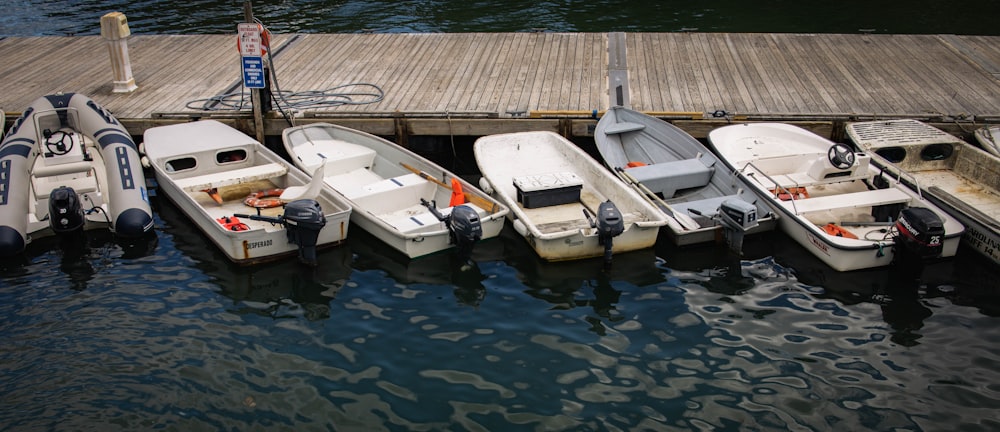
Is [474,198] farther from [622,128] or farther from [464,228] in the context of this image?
[622,128]

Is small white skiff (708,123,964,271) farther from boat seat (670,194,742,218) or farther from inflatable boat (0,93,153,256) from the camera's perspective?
inflatable boat (0,93,153,256)

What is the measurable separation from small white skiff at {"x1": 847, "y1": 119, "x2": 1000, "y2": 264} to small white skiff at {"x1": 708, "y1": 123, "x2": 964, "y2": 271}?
0.38m

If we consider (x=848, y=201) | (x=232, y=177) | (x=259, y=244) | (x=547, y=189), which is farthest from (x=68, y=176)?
(x=848, y=201)

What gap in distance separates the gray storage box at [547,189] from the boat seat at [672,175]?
3.38 ft

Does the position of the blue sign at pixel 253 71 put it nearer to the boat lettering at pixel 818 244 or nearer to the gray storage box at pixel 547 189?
the gray storage box at pixel 547 189

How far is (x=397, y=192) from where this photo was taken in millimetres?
11258

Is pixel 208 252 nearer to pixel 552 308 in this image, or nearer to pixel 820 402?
pixel 552 308

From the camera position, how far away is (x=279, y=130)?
44.0ft

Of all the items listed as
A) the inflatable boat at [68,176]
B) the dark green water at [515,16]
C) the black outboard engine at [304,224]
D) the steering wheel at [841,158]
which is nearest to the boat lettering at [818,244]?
the steering wheel at [841,158]

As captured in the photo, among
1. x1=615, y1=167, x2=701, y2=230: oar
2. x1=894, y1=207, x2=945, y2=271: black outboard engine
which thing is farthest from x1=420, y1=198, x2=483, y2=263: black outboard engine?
x1=894, y1=207, x2=945, y2=271: black outboard engine

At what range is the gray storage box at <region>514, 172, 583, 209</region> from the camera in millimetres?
10930

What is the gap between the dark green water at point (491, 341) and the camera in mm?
7586

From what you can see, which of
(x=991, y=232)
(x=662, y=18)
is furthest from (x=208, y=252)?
(x=662, y=18)

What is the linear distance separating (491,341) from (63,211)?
6115mm
